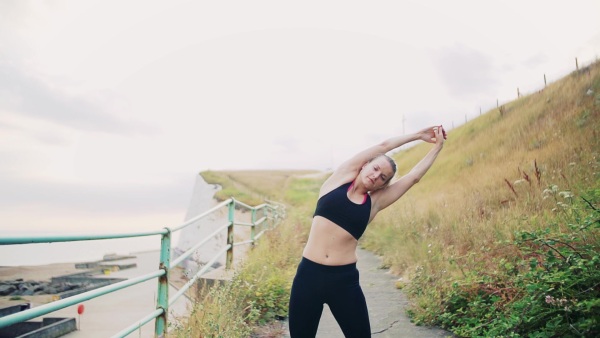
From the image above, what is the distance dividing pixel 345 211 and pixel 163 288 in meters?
1.81

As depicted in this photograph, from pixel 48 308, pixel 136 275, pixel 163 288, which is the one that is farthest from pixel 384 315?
pixel 136 275

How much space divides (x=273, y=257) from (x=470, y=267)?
3273 millimetres

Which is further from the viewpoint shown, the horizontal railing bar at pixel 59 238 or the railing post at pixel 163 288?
the railing post at pixel 163 288

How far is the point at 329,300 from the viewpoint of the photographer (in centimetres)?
268

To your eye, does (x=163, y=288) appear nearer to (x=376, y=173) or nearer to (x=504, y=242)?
(x=376, y=173)

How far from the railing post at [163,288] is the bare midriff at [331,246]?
4.37 ft

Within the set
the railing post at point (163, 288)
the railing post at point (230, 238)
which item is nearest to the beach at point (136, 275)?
the railing post at point (230, 238)

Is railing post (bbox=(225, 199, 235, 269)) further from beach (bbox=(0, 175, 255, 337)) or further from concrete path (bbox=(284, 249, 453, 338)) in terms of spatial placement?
beach (bbox=(0, 175, 255, 337))

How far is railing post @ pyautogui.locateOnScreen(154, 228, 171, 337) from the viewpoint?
346cm

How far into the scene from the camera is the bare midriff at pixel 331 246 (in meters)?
2.71

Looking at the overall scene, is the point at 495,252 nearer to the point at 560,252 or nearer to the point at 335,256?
the point at 560,252

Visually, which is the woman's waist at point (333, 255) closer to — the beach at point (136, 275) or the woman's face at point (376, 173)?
the woman's face at point (376, 173)

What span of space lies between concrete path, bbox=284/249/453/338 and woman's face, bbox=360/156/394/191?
205 cm

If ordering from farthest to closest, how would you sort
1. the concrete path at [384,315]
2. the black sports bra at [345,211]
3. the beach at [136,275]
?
1. the beach at [136,275]
2. the concrete path at [384,315]
3. the black sports bra at [345,211]
